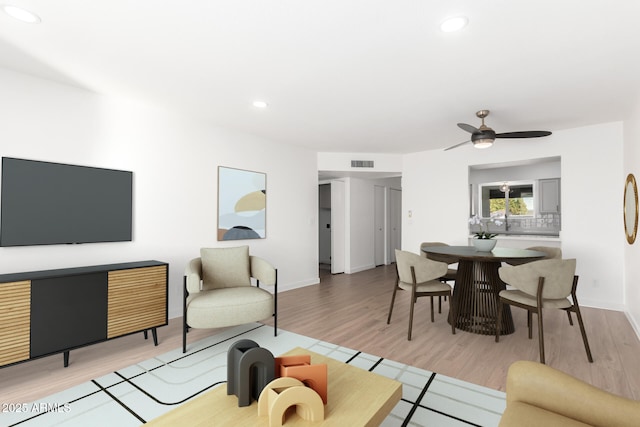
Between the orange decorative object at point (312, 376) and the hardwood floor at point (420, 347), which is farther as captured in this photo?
the hardwood floor at point (420, 347)

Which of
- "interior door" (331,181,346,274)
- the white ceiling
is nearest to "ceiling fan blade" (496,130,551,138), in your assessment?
the white ceiling

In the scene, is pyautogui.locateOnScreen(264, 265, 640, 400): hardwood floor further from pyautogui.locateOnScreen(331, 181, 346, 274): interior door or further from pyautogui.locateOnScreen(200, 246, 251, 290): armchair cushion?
pyautogui.locateOnScreen(331, 181, 346, 274): interior door

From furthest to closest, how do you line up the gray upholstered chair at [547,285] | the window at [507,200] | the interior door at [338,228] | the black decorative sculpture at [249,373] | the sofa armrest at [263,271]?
the interior door at [338,228], the window at [507,200], the sofa armrest at [263,271], the gray upholstered chair at [547,285], the black decorative sculpture at [249,373]

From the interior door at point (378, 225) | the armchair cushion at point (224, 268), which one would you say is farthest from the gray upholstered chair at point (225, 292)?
the interior door at point (378, 225)

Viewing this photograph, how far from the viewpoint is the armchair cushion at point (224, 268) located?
3.46 metres

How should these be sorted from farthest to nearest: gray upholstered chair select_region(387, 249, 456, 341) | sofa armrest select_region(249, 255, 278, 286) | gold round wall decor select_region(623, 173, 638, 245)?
gold round wall decor select_region(623, 173, 638, 245) < sofa armrest select_region(249, 255, 278, 286) < gray upholstered chair select_region(387, 249, 456, 341)

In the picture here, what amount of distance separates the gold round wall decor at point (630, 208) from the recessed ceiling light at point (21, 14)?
18.0ft

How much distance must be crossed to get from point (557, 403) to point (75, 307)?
3228 millimetres

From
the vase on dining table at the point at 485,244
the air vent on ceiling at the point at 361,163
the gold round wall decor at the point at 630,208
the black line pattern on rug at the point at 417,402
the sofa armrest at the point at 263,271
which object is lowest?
the black line pattern on rug at the point at 417,402

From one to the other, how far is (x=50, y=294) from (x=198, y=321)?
1.13m

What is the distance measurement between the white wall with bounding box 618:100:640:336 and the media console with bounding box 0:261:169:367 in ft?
16.2

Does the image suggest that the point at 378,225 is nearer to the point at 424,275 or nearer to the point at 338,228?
the point at 338,228

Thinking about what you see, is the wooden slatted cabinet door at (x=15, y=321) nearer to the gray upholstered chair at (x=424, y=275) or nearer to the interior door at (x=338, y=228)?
the gray upholstered chair at (x=424, y=275)

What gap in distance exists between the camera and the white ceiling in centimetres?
197
